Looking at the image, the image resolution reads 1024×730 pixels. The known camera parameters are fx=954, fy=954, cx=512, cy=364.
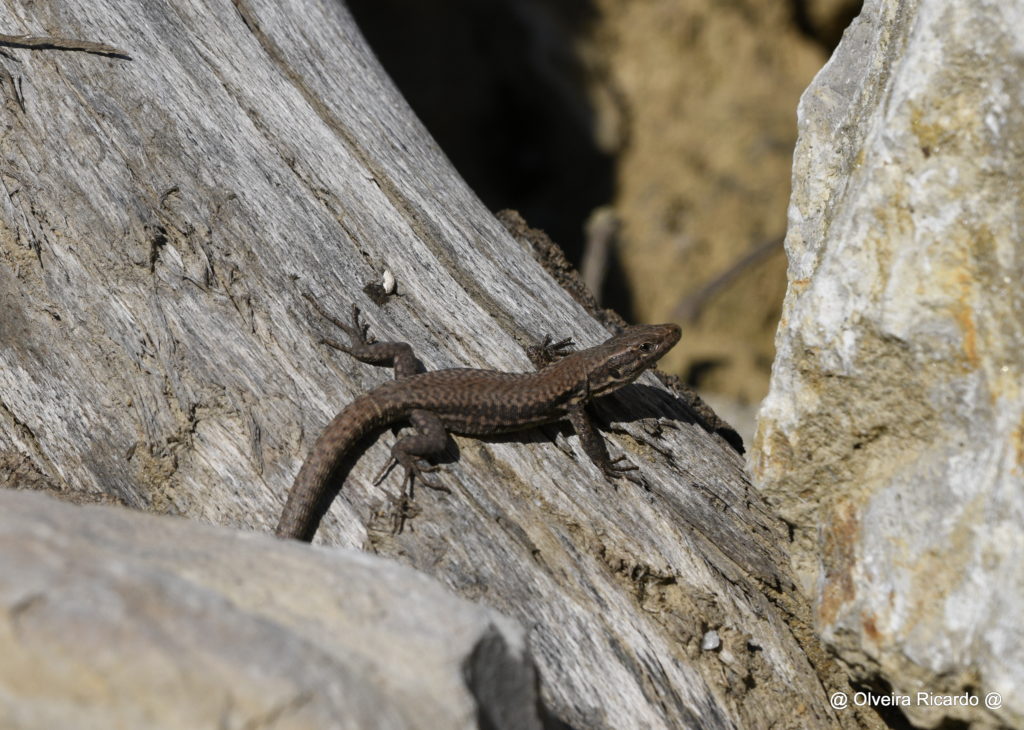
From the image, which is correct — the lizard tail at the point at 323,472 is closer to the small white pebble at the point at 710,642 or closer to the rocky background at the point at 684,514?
the rocky background at the point at 684,514

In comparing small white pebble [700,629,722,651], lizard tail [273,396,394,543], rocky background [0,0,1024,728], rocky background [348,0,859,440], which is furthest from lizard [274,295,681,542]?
rocky background [348,0,859,440]

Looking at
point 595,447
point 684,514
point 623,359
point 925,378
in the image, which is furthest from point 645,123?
point 925,378

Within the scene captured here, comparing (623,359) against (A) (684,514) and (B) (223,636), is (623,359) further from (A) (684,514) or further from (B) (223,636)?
(B) (223,636)

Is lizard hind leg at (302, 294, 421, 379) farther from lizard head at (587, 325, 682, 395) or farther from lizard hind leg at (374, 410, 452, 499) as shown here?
lizard head at (587, 325, 682, 395)

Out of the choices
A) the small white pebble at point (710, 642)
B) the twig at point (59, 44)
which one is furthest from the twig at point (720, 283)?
the twig at point (59, 44)

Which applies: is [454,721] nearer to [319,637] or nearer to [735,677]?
[319,637]

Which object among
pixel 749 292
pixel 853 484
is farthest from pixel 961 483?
pixel 749 292

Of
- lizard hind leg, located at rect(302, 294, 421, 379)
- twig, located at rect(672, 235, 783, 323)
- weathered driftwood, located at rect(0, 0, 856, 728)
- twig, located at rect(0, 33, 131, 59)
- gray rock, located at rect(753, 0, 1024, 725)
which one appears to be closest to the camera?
gray rock, located at rect(753, 0, 1024, 725)
